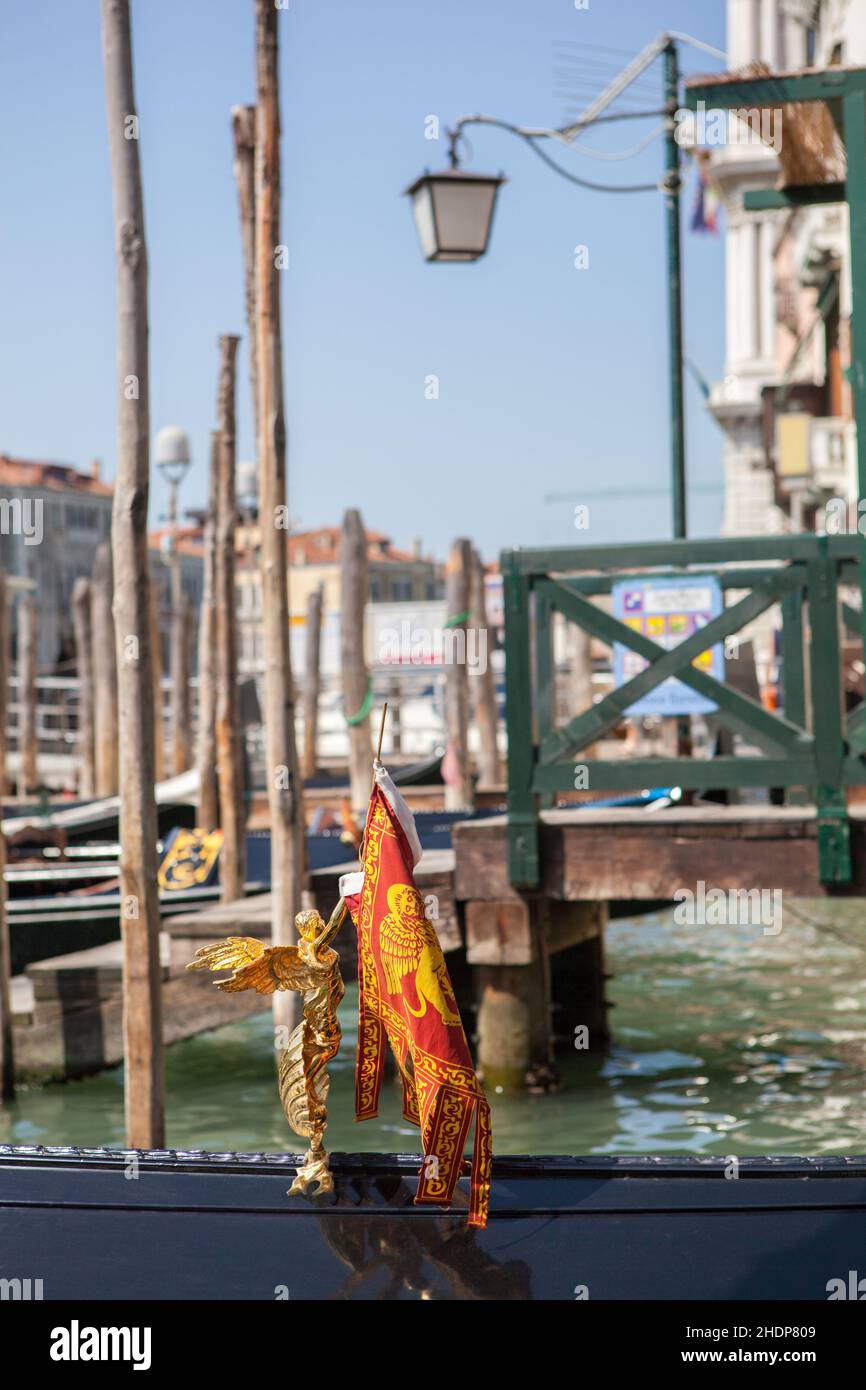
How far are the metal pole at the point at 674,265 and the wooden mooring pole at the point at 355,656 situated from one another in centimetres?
557

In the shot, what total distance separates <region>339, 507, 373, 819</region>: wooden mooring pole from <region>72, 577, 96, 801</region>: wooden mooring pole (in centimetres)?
511

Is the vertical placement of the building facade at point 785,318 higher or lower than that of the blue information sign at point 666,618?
higher

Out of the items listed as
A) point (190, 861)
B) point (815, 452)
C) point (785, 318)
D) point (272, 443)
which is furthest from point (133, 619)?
point (785, 318)

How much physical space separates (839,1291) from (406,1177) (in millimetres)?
925

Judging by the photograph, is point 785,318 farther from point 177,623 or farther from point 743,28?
point 177,623

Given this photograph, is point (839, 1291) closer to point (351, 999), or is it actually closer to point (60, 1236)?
point (60, 1236)

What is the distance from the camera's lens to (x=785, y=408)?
26.4 metres

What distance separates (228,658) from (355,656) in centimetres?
384

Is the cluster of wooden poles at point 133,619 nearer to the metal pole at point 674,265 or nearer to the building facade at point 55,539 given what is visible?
the metal pole at point 674,265

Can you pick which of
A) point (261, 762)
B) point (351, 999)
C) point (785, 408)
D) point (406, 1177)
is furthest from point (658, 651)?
point (785, 408)

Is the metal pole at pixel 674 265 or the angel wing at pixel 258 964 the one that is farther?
the metal pole at pixel 674 265

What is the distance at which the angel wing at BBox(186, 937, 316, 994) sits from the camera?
3697 mm

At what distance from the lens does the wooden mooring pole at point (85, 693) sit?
2022 centimetres

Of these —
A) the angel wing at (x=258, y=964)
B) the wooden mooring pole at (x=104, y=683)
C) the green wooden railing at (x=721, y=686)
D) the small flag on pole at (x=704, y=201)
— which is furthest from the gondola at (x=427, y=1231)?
the small flag on pole at (x=704, y=201)
